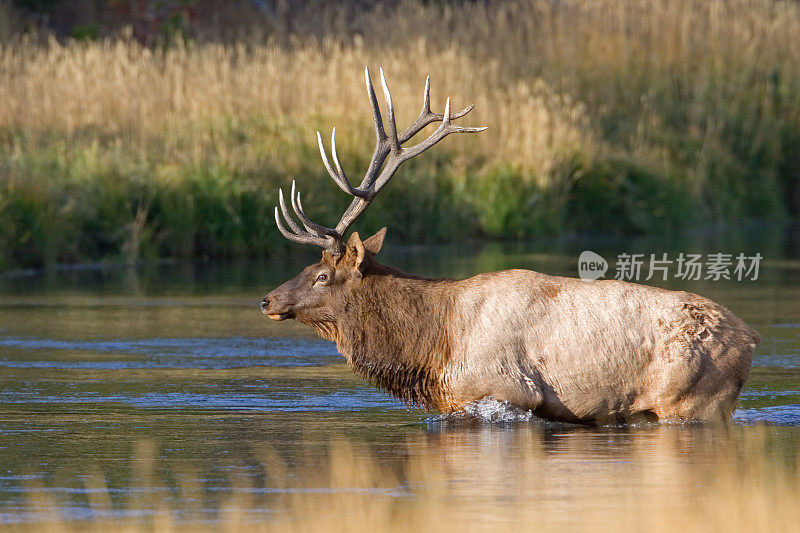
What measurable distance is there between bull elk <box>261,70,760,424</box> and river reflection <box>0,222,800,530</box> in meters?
0.21

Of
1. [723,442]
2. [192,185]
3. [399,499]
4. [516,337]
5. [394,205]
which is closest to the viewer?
[399,499]

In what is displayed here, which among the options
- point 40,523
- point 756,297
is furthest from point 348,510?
point 756,297

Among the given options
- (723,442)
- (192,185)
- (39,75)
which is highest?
(39,75)

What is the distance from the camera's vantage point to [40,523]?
23.5 feet

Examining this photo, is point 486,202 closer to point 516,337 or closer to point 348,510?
point 516,337

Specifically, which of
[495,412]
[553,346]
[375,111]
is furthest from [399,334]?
[375,111]

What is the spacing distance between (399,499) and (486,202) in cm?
1622

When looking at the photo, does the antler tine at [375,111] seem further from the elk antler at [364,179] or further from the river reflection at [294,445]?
the river reflection at [294,445]

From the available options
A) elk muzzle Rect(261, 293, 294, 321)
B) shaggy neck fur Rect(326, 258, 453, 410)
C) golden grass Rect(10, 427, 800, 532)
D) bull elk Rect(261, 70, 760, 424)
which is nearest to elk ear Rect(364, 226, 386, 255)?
shaggy neck fur Rect(326, 258, 453, 410)

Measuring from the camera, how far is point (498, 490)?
7.97m

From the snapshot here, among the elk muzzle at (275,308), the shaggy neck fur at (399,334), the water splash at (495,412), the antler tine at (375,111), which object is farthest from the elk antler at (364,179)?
the water splash at (495,412)

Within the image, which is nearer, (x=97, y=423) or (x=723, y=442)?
(x=723, y=442)

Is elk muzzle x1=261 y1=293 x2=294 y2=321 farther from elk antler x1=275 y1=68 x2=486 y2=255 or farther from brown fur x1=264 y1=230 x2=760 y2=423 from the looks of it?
brown fur x1=264 y1=230 x2=760 y2=423

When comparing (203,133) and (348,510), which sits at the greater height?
(203,133)
